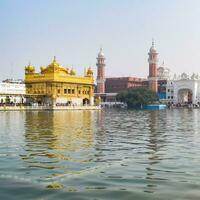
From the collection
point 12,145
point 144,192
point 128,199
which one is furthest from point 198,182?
point 12,145

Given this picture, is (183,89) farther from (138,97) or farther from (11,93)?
(11,93)

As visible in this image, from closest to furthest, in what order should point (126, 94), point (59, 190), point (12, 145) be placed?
point (59, 190), point (12, 145), point (126, 94)

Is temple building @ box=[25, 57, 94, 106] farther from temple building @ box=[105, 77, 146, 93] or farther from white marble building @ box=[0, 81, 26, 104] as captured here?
temple building @ box=[105, 77, 146, 93]

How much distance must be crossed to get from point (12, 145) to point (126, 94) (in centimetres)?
7727

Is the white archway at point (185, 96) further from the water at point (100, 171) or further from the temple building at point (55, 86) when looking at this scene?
the water at point (100, 171)

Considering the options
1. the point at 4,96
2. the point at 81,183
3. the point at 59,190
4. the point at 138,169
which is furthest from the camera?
the point at 4,96

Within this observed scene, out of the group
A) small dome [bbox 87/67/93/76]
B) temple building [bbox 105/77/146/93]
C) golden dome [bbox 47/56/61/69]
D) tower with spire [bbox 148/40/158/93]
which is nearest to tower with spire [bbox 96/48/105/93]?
temple building [bbox 105/77/146/93]

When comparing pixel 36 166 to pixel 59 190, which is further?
pixel 36 166

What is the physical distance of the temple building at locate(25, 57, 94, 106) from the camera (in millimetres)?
70562

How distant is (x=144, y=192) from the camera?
247 inches

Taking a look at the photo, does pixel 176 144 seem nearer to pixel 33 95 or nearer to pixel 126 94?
pixel 33 95

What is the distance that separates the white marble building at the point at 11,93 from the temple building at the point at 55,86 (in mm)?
1504

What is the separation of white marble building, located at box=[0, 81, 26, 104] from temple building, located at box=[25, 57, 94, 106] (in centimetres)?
150

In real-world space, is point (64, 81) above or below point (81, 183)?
above
